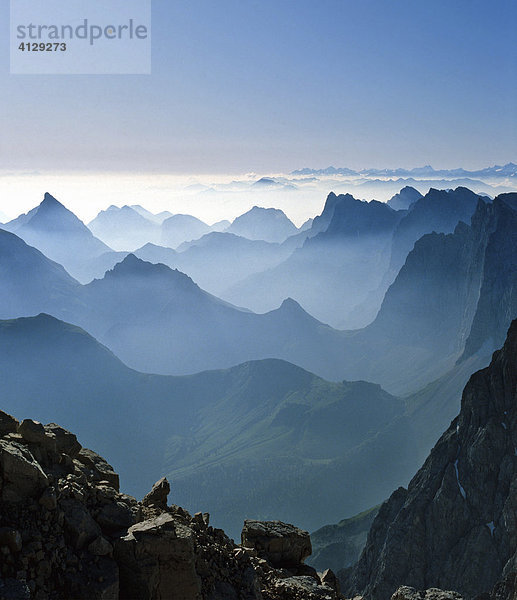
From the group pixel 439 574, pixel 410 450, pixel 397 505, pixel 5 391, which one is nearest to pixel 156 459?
pixel 5 391

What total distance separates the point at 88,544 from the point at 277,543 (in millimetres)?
9221

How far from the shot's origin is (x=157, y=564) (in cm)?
1248

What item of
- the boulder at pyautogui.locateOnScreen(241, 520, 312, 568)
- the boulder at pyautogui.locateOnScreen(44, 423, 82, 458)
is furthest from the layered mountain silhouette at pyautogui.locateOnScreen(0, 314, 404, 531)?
the boulder at pyautogui.locateOnScreen(44, 423, 82, 458)

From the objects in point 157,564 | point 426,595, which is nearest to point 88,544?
point 157,564

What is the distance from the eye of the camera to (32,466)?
40.3ft

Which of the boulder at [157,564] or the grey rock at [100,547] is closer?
the grey rock at [100,547]

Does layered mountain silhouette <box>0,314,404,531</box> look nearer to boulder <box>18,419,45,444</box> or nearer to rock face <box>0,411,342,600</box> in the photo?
rock face <box>0,411,342,600</box>

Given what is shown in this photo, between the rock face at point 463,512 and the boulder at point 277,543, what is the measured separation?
46871 millimetres

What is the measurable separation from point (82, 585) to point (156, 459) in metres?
172

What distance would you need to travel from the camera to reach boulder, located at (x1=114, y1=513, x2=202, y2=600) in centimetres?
1223

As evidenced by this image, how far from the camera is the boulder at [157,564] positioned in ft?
40.1

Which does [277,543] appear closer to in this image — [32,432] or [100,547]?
[100,547]

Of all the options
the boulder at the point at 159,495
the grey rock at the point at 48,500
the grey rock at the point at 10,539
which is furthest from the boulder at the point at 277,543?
the grey rock at the point at 10,539

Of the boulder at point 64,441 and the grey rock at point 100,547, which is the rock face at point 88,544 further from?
the boulder at point 64,441
